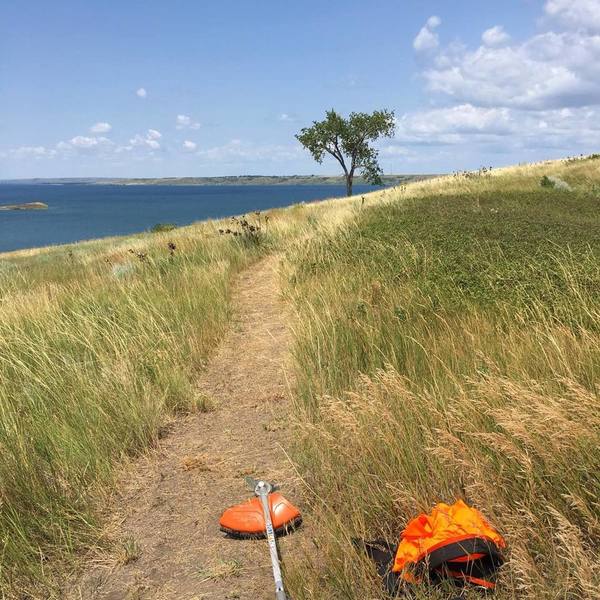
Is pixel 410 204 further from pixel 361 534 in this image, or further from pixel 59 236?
pixel 59 236

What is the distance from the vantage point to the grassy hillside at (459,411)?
8.00 ft

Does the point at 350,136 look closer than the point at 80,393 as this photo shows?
No

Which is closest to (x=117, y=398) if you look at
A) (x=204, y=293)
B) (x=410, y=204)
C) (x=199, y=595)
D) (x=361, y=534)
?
(x=199, y=595)

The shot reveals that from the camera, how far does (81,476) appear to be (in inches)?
143

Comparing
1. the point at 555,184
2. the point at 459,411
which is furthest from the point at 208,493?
the point at 555,184

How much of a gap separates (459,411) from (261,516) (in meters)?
1.35

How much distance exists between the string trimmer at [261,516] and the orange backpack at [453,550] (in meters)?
0.86

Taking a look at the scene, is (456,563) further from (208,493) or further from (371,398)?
(208,493)

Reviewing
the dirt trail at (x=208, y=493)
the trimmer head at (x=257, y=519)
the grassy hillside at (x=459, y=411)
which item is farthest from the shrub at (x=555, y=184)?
the trimmer head at (x=257, y=519)

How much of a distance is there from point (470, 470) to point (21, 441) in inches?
119

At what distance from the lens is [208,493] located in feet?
12.1

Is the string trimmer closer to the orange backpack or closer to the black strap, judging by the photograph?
the orange backpack

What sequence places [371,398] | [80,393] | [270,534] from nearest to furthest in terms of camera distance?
[270,534]
[371,398]
[80,393]

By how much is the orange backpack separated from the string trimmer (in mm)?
863
